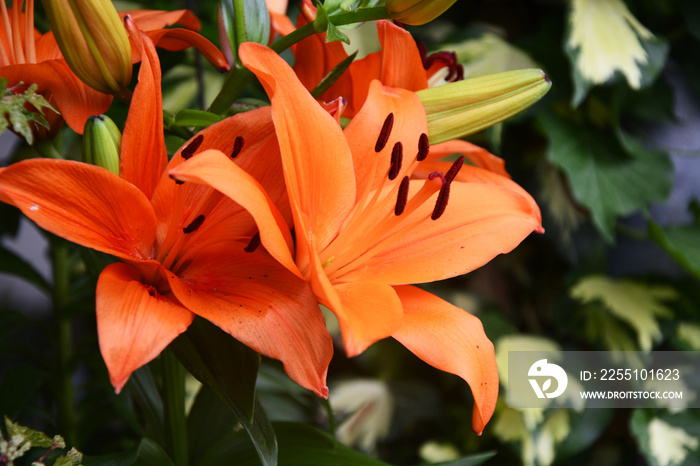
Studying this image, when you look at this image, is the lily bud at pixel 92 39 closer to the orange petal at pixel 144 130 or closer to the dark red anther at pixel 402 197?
the orange petal at pixel 144 130

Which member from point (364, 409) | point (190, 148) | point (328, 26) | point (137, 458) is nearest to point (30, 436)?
point (137, 458)

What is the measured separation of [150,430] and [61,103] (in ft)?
0.87

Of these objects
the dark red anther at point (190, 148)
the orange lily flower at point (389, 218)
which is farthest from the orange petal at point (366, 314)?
the dark red anther at point (190, 148)

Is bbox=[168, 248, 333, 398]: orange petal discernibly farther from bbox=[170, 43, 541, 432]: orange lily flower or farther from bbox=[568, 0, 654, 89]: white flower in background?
bbox=[568, 0, 654, 89]: white flower in background

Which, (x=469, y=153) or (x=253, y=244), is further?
(x=469, y=153)

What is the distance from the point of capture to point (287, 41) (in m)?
0.35

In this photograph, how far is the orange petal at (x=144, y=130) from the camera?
0.29 metres

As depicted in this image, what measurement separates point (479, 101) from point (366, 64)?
8 cm

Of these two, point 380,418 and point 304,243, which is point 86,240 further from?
point 380,418

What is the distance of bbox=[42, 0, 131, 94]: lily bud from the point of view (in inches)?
11.2

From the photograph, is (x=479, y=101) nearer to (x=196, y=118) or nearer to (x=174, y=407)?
(x=196, y=118)

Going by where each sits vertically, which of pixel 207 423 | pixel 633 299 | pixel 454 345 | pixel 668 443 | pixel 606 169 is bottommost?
pixel 668 443

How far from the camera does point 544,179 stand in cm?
98

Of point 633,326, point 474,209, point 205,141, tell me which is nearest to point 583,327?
point 633,326
